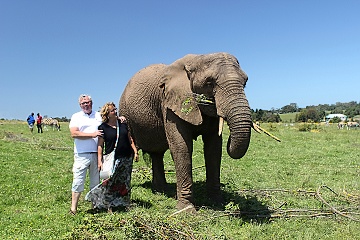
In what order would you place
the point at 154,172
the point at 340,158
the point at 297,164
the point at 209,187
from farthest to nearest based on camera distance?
the point at 340,158, the point at 297,164, the point at 154,172, the point at 209,187

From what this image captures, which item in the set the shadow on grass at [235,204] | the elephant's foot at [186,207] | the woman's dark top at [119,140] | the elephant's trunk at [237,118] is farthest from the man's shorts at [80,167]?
the elephant's trunk at [237,118]

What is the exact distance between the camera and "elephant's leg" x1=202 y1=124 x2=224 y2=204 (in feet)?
27.9

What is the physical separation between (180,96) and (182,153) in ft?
3.75

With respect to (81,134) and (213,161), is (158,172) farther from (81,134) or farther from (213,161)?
(81,134)

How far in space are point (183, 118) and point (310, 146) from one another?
1685cm

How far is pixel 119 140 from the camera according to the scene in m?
7.57

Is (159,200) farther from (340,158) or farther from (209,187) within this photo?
(340,158)

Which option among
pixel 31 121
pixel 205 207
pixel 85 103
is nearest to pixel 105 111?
pixel 85 103

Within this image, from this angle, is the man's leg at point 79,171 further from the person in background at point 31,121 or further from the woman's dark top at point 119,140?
the person in background at point 31,121

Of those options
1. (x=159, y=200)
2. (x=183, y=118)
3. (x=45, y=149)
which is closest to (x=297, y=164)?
(x=159, y=200)

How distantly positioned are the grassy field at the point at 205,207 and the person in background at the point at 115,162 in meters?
0.31

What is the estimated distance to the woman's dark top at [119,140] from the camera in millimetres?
7539

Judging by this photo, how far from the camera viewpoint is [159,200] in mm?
9164

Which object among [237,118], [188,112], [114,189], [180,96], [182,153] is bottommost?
[114,189]
